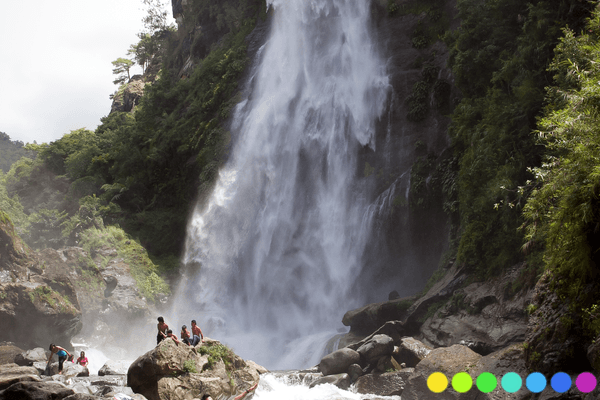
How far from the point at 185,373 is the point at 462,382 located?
701 centimetres

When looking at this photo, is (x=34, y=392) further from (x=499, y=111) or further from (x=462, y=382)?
(x=499, y=111)

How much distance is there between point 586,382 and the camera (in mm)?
6863

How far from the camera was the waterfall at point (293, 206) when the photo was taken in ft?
77.9

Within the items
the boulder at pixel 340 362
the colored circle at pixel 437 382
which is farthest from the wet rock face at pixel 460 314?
the colored circle at pixel 437 382

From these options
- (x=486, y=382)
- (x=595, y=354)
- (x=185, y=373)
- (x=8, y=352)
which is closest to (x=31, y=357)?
(x=8, y=352)

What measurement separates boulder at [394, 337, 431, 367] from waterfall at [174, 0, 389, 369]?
6855 millimetres

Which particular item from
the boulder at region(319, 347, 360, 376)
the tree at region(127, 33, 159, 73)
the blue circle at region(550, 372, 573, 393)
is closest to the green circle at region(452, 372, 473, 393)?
the blue circle at region(550, 372, 573, 393)

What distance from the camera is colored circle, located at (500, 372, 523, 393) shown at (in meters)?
8.92

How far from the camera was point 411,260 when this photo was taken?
21484 millimetres

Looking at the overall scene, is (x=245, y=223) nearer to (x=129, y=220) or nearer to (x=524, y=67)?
(x=129, y=220)

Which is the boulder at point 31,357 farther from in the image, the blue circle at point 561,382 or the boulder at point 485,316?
the blue circle at point 561,382

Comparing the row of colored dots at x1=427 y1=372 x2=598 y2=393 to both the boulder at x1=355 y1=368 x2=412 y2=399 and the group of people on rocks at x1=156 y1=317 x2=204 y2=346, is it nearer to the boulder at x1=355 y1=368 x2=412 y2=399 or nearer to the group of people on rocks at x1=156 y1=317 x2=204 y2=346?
the boulder at x1=355 y1=368 x2=412 y2=399

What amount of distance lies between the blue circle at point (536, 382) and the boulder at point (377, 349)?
6172mm

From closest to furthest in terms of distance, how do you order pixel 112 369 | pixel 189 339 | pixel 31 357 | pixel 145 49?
1. pixel 189 339
2. pixel 112 369
3. pixel 31 357
4. pixel 145 49
